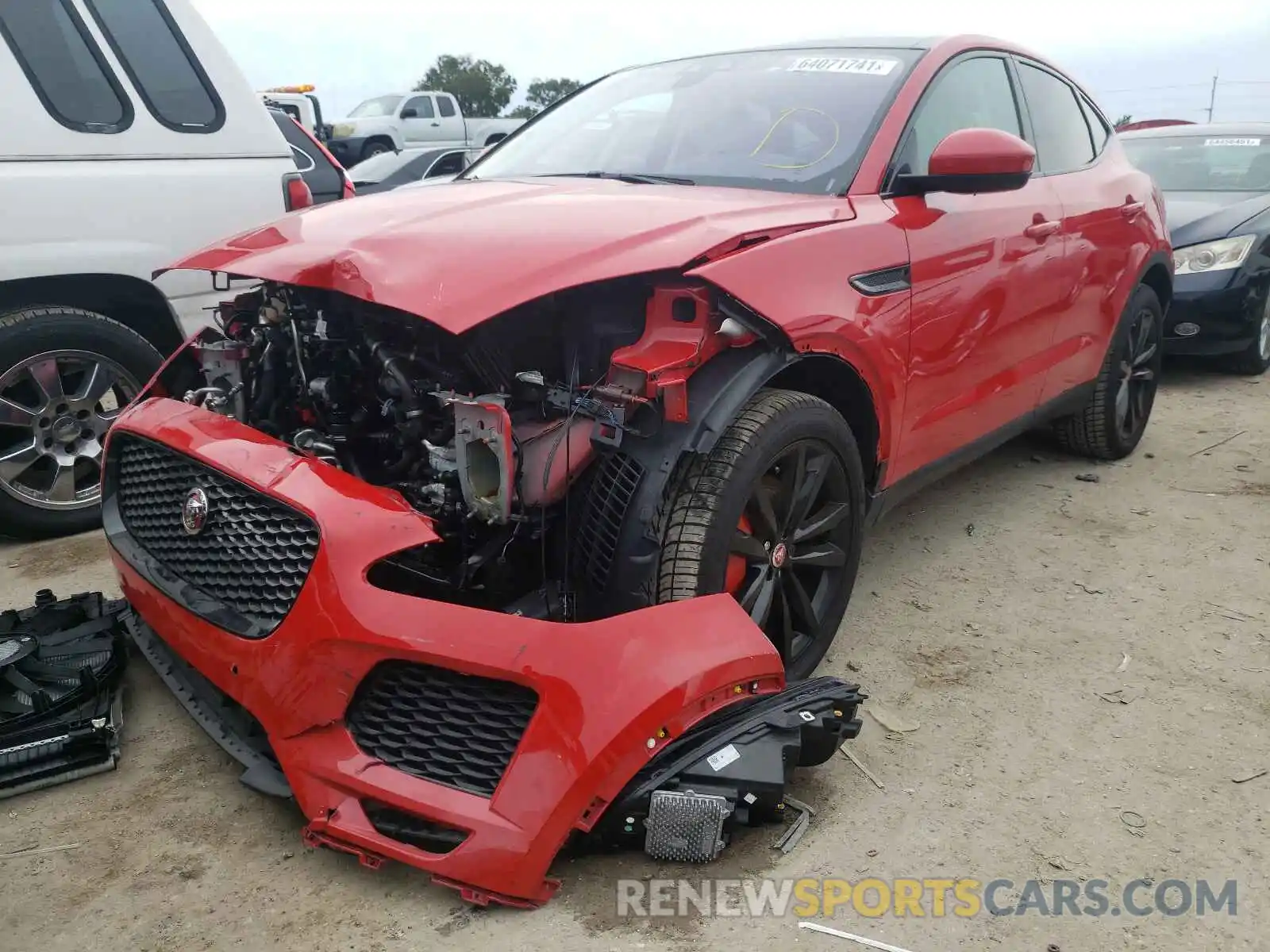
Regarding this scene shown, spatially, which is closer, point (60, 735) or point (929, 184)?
→ point (60, 735)

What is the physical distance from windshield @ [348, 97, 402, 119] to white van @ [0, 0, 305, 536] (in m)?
16.1

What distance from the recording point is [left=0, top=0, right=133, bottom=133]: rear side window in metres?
3.58

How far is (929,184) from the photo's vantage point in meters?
2.85

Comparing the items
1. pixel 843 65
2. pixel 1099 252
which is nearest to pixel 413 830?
pixel 843 65

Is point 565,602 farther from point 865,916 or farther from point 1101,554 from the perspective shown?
point 1101,554

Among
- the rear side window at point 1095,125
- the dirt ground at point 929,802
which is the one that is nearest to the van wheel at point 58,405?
the dirt ground at point 929,802

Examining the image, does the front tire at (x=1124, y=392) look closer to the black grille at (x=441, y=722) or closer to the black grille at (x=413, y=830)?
the black grille at (x=441, y=722)

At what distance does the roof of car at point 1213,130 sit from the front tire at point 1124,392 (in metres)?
3.64

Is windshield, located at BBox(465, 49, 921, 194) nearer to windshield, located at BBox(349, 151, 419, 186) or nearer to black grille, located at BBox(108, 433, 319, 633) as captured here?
black grille, located at BBox(108, 433, 319, 633)

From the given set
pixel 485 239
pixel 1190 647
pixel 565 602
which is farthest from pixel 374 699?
pixel 1190 647

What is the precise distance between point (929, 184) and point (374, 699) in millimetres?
2082

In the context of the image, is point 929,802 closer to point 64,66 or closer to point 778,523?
point 778,523

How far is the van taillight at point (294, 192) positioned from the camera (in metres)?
4.14

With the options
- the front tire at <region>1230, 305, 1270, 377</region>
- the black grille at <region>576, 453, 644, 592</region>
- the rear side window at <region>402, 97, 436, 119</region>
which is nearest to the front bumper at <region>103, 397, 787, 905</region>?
the black grille at <region>576, 453, 644, 592</region>
